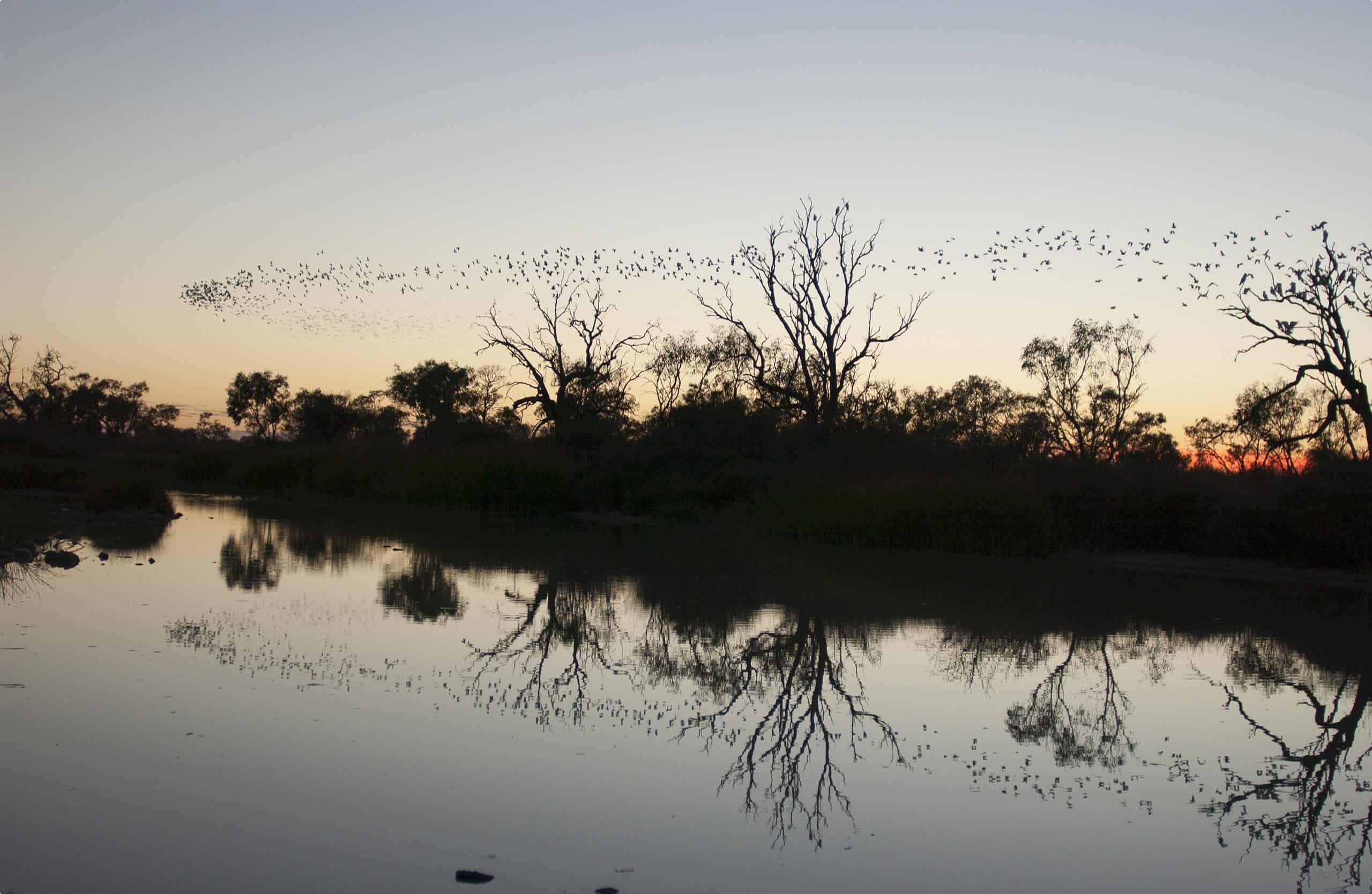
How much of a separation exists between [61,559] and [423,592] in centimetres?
551

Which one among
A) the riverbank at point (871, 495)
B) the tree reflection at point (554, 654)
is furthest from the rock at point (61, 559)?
the riverbank at point (871, 495)

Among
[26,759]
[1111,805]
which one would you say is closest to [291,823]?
[26,759]

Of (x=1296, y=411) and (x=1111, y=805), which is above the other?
(x=1296, y=411)

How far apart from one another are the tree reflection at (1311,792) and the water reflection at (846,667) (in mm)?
21

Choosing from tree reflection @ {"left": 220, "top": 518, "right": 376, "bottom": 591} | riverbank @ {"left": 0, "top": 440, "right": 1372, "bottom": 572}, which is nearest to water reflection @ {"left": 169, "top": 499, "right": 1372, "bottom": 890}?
tree reflection @ {"left": 220, "top": 518, "right": 376, "bottom": 591}

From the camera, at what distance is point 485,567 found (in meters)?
18.8

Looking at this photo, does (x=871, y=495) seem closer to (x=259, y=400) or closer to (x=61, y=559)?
(x=61, y=559)

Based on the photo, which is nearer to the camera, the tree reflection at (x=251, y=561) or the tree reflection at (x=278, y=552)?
the tree reflection at (x=251, y=561)

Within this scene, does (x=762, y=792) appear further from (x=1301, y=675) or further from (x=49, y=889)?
(x=1301, y=675)

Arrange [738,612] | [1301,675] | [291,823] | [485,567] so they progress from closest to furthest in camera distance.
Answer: [291,823]
[1301,675]
[738,612]
[485,567]

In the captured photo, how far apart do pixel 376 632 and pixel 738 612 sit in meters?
4.76

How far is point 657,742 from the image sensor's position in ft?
25.9

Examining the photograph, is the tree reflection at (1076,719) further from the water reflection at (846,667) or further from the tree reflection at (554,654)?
the tree reflection at (554,654)

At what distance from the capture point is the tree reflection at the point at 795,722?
672 centimetres
